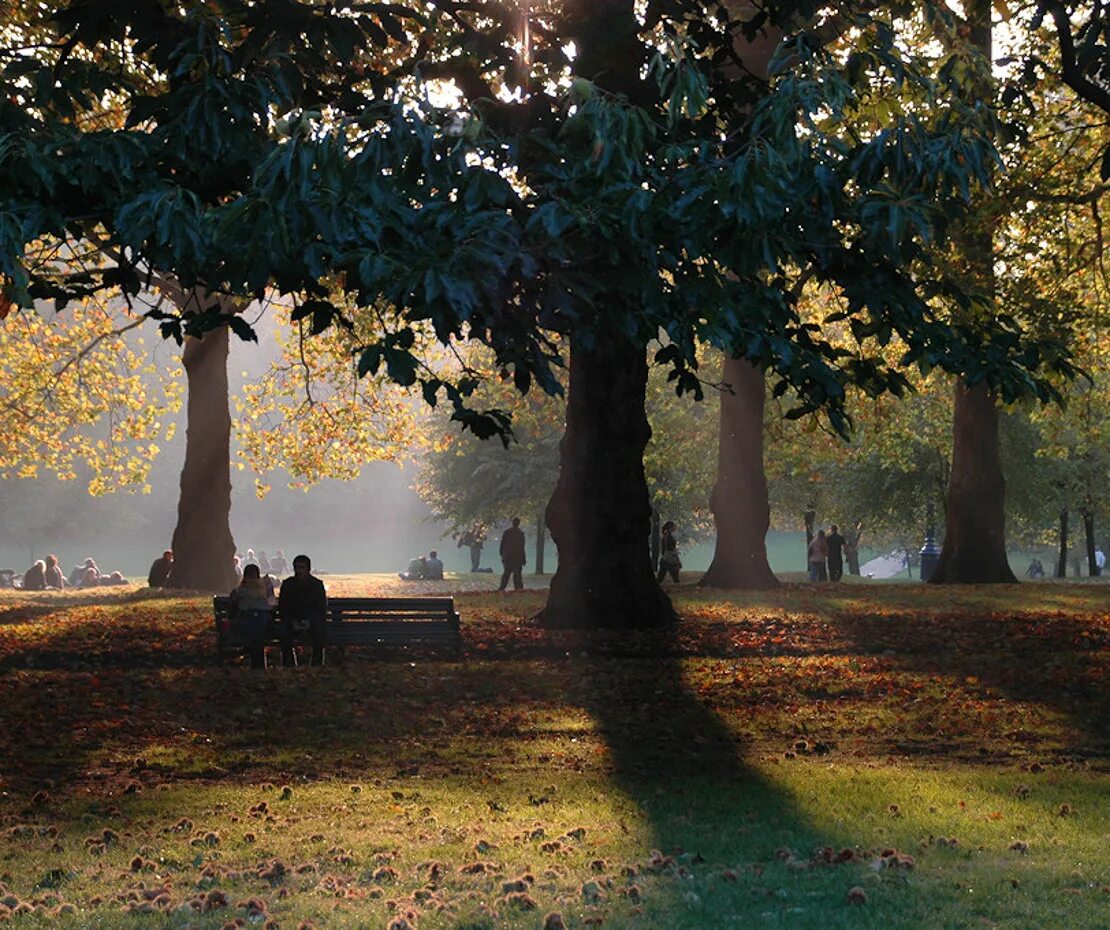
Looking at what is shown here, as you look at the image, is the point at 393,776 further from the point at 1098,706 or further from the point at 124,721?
the point at 1098,706

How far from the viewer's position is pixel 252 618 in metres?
16.9

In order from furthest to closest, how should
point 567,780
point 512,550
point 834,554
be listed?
1. point 834,554
2. point 512,550
3. point 567,780

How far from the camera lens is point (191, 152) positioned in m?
10.5

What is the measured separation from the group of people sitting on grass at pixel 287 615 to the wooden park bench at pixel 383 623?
0.70 ft

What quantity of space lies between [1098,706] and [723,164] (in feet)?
25.6

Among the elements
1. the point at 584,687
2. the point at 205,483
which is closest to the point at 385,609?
the point at 584,687

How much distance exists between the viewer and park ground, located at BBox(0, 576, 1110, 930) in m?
6.95

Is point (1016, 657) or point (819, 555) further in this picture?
point (819, 555)

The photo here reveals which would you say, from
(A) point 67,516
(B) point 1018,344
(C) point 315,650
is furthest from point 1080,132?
(A) point 67,516

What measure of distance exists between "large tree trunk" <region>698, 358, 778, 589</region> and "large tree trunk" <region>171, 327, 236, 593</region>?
9701 millimetres

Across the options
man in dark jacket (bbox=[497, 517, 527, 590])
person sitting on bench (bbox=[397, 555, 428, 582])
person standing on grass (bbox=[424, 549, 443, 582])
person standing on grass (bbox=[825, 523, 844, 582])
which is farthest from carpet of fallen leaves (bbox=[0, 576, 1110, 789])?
person standing on grass (bbox=[424, 549, 443, 582])

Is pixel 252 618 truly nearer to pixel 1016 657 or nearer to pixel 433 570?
pixel 1016 657

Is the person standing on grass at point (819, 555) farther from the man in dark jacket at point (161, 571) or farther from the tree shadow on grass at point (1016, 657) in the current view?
the tree shadow on grass at point (1016, 657)

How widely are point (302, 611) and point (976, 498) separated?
60.5ft
